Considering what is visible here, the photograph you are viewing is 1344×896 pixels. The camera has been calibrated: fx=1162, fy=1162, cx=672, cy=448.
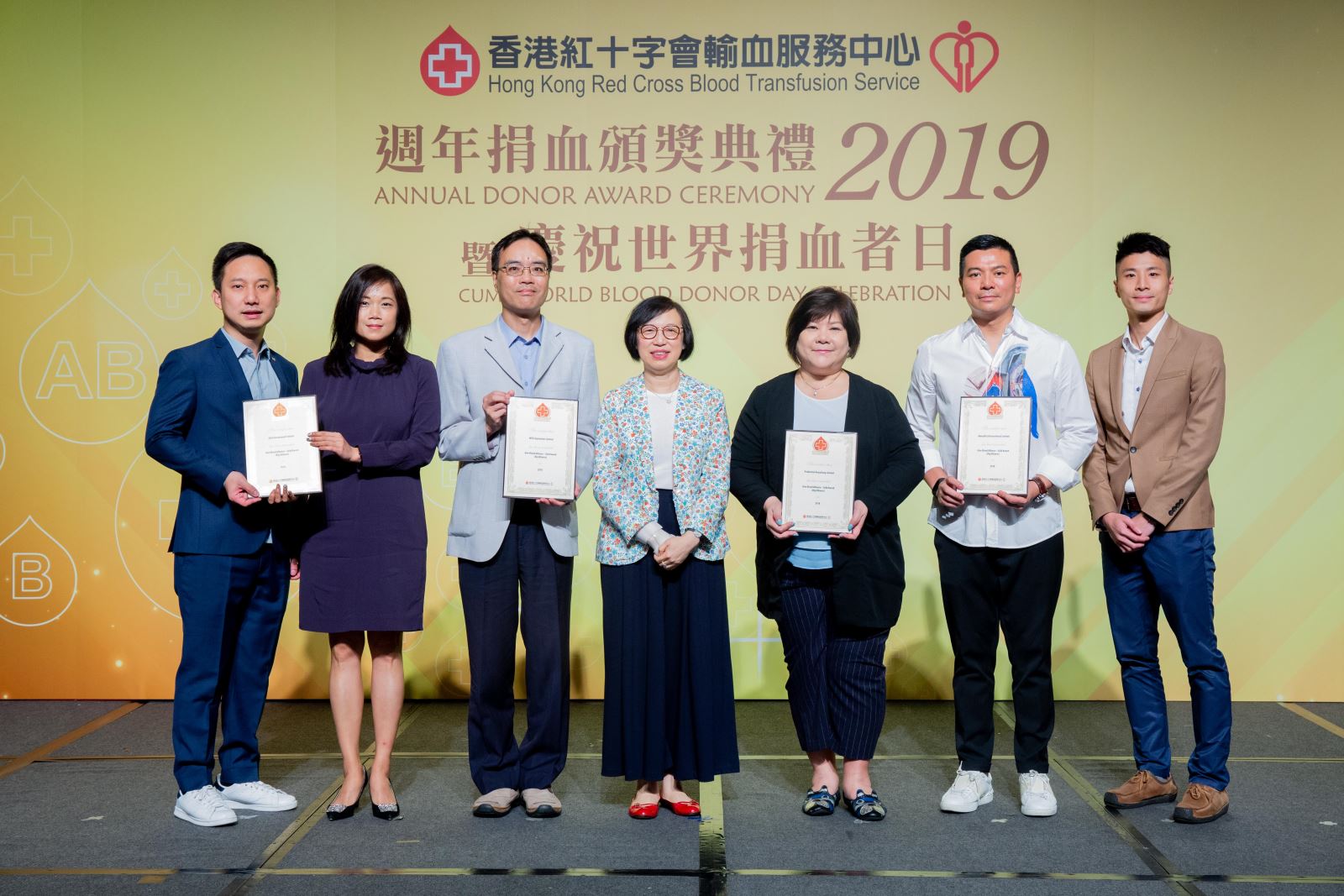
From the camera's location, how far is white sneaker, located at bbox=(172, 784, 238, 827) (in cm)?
324

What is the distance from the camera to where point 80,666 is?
195 inches

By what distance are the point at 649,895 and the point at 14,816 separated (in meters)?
1.95

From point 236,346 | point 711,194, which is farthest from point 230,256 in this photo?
point 711,194

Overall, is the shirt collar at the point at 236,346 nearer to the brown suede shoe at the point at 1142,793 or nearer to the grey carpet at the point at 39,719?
the grey carpet at the point at 39,719

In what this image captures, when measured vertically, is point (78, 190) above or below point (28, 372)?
above

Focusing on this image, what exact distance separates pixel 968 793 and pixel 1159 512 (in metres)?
0.98

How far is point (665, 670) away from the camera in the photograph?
3242 mm

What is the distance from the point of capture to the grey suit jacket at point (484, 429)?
330 cm

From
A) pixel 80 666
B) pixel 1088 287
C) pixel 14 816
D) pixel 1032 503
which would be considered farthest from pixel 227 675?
pixel 1088 287

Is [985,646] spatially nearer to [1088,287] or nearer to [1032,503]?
[1032,503]

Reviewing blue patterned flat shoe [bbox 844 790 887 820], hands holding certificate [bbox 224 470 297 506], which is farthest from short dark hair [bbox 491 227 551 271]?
blue patterned flat shoe [bbox 844 790 887 820]

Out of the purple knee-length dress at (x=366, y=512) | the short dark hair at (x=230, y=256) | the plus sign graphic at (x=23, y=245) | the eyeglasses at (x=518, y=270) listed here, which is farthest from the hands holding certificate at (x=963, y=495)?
the plus sign graphic at (x=23, y=245)

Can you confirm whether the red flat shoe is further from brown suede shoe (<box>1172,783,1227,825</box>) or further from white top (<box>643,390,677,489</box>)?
brown suede shoe (<box>1172,783,1227,825</box>)

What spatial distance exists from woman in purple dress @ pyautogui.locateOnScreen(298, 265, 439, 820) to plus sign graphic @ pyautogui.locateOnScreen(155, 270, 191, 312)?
6.10 ft
